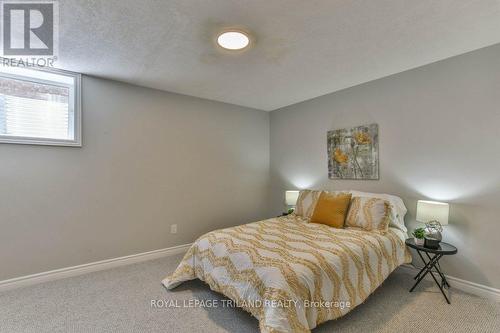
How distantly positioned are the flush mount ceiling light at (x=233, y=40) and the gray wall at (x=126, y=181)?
1.58 meters

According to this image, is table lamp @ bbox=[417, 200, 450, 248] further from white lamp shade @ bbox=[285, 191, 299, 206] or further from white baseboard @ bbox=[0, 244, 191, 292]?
white baseboard @ bbox=[0, 244, 191, 292]

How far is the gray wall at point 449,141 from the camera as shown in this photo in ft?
7.50

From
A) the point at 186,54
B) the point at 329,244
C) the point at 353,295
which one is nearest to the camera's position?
the point at 353,295

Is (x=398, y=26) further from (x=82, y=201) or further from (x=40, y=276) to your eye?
(x=40, y=276)

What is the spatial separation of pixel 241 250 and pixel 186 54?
1.92 m

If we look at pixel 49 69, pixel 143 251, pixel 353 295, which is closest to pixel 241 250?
pixel 353 295

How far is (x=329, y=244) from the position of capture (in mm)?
2100

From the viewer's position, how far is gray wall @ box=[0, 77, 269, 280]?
2523mm

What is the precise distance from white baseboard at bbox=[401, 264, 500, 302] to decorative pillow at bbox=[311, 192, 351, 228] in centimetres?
121

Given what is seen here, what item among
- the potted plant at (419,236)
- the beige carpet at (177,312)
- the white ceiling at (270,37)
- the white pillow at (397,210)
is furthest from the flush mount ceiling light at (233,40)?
the potted plant at (419,236)

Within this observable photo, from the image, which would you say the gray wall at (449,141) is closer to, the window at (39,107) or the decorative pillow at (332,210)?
the decorative pillow at (332,210)

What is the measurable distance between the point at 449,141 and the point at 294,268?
2198mm

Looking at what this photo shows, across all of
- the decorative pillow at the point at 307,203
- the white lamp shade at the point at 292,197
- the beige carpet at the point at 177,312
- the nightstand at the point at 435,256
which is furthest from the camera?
the white lamp shade at the point at 292,197

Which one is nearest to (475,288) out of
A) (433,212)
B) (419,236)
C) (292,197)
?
(419,236)
